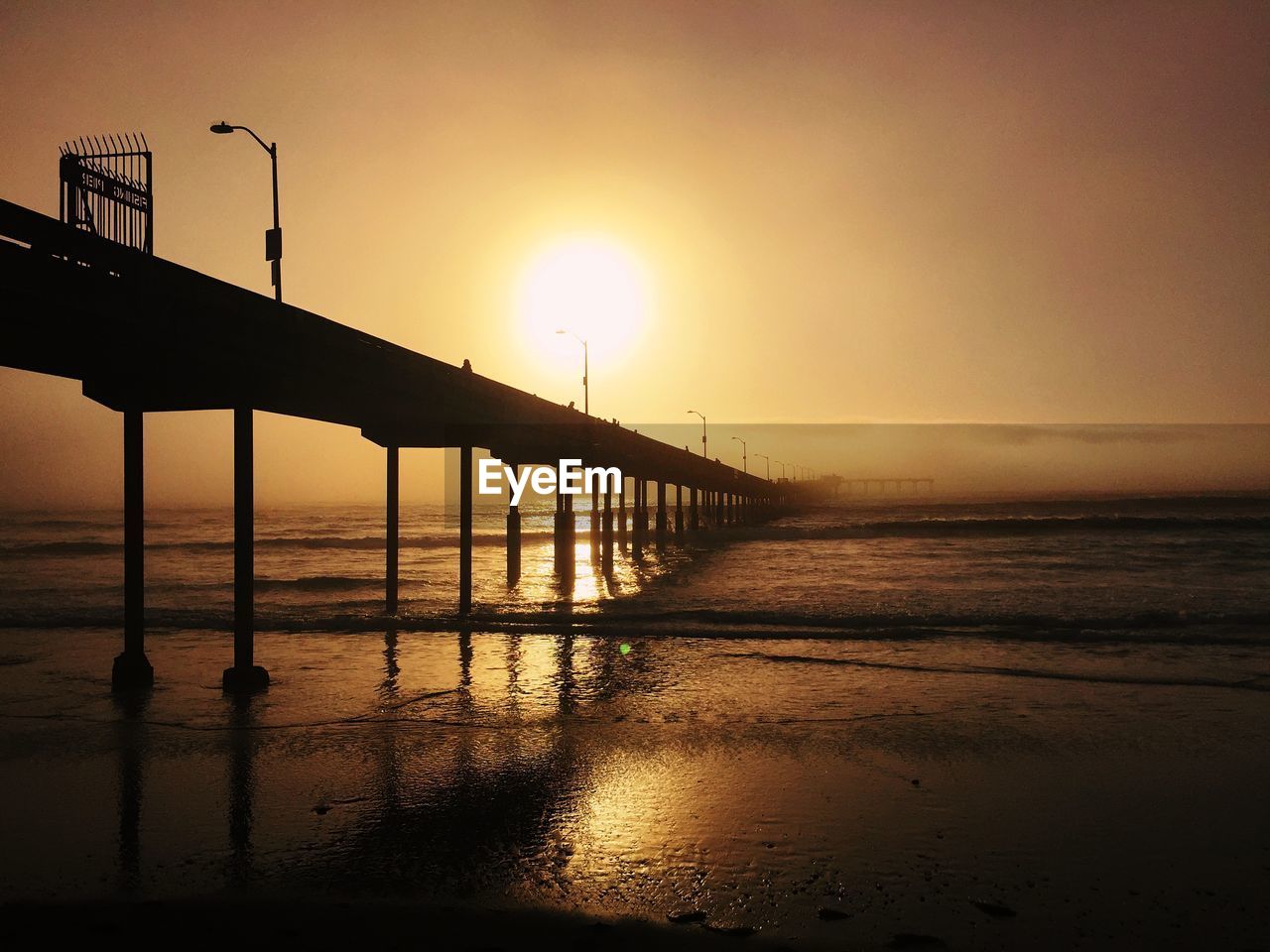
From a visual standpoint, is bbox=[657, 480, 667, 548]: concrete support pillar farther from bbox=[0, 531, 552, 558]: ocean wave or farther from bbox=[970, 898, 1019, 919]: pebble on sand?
bbox=[970, 898, 1019, 919]: pebble on sand

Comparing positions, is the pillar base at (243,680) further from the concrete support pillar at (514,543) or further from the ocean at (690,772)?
the concrete support pillar at (514,543)

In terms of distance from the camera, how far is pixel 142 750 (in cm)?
1169

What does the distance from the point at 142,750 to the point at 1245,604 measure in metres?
31.7

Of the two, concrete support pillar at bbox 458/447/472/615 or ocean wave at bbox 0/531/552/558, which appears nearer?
concrete support pillar at bbox 458/447/472/615

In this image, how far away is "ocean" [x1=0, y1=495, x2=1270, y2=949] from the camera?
276 inches

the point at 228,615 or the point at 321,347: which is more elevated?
the point at 321,347

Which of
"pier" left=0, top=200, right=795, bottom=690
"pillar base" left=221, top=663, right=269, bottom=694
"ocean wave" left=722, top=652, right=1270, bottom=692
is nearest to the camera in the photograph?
"pier" left=0, top=200, right=795, bottom=690

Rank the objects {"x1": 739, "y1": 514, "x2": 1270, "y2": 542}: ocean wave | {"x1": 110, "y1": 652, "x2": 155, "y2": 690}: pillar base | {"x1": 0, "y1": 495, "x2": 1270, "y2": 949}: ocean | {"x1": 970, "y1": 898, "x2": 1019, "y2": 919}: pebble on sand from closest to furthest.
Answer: {"x1": 970, "y1": 898, "x2": 1019, "y2": 919}: pebble on sand
{"x1": 0, "y1": 495, "x2": 1270, "y2": 949}: ocean
{"x1": 110, "y1": 652, "x2": 155, "y2": 690}: pillar base
{"x1": 739, "y1": 514, "x2": 1270, "y2": 542}: ocean wave

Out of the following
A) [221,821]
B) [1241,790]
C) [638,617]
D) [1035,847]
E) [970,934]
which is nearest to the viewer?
[970,934]

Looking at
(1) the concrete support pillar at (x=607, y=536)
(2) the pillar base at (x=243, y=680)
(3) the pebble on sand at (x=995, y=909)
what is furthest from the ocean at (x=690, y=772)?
(1) the concrete support pillar at (x=607, y=536)

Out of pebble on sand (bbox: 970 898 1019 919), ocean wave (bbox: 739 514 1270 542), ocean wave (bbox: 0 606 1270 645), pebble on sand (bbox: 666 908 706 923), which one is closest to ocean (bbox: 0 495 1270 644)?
ocean wave (bbox: 0 606 1270 645)

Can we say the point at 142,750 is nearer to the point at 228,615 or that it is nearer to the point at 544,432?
the point at 228,615

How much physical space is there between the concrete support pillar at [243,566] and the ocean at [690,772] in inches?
21.5

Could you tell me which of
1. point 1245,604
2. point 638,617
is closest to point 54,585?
point 638,617
